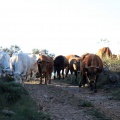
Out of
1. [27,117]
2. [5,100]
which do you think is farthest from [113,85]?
[27,117]

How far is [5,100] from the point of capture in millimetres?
10562

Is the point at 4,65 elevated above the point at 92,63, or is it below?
below

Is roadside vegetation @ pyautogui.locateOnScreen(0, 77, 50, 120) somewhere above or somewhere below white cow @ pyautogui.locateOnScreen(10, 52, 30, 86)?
below

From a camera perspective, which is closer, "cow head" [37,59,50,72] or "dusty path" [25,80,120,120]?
"dusty path" [25,80,120,120]

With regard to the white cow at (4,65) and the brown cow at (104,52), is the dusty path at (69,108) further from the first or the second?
the brown cow at (104,52)

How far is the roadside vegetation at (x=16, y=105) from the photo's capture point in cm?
880

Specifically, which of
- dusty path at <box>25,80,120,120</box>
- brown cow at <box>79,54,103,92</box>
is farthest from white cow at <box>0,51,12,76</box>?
brown cow at <box>79,54,103,92</box>

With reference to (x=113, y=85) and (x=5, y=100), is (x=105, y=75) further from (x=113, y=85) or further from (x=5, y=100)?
(x=5, y=100)

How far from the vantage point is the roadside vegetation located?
8.80 meters

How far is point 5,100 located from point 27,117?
2.07 meters

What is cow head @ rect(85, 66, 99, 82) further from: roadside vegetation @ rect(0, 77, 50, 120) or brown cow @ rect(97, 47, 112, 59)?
brown cow @ rect(97, 47, 112, 59)

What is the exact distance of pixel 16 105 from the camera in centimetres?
1035

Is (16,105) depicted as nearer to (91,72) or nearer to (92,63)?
(91,72)

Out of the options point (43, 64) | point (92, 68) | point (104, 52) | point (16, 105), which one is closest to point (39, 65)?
point (43, 64)
